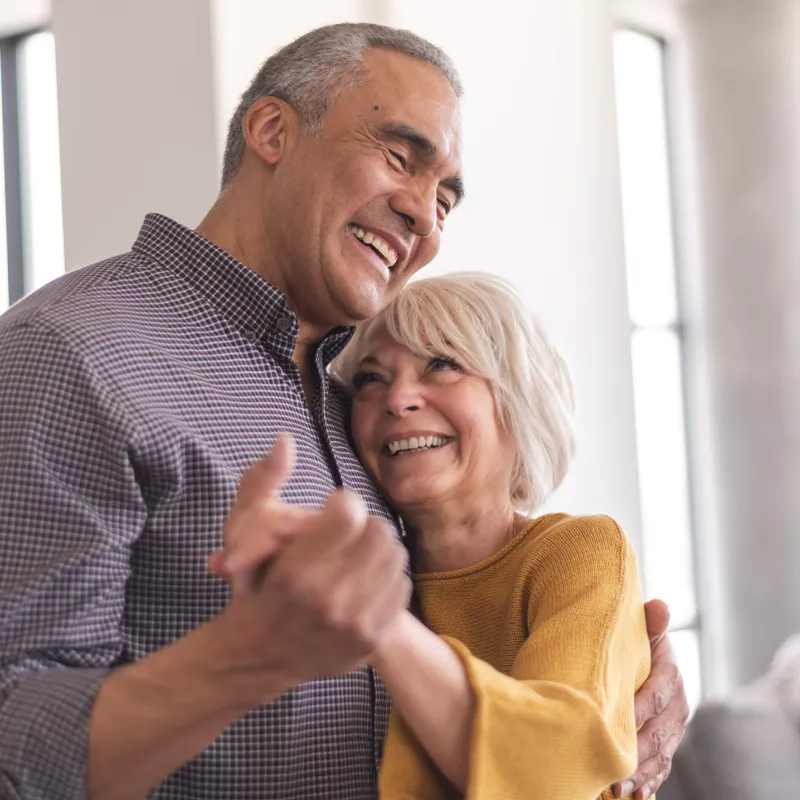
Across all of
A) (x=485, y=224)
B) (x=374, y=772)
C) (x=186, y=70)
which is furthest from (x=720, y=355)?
(x=374, y=772)

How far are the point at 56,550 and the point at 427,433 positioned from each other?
0.78 metres

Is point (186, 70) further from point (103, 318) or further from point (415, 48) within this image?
point (103, 318)

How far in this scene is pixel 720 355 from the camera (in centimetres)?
478

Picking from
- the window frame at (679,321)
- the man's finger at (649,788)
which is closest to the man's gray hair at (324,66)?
the man's finger at (649,788)

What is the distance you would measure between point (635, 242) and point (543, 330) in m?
3.11

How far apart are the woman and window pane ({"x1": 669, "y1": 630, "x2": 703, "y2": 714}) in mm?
3100

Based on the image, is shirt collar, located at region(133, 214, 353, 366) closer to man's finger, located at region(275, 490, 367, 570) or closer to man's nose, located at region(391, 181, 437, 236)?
man's nose, located at region(391, 181, 437, 236)

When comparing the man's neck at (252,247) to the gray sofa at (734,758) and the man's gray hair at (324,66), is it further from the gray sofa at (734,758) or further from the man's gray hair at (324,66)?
the gray sofa at (734,758)

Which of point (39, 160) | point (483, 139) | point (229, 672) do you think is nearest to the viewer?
point (229, 672)

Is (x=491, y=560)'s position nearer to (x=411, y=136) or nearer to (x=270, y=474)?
(x=411, y=136)

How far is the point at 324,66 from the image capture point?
178 centimetres

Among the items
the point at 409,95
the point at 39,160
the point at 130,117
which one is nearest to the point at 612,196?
the point at 130,117

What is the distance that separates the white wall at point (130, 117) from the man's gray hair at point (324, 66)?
956 mm

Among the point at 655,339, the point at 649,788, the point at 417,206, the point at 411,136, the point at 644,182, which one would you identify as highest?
the point at 644,182
